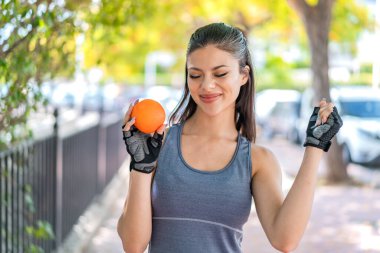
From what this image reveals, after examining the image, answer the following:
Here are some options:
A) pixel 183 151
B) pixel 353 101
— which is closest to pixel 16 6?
pixel 183 151

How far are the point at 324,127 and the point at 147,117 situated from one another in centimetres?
62

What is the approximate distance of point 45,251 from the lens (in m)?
6.06

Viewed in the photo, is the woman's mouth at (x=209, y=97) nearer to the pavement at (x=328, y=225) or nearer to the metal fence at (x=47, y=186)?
the metal fence at (x=47, y=186)

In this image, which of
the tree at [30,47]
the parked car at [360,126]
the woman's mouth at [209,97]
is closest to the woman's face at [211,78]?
the woman's mouth at [209,97]

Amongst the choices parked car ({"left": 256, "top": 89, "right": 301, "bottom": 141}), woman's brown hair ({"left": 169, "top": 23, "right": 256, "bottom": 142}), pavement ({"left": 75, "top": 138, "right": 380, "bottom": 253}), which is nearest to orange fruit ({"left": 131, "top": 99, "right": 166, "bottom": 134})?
woman's brown hair ({"left": 169, "top": 23, "right": 256, "bottom": 142})

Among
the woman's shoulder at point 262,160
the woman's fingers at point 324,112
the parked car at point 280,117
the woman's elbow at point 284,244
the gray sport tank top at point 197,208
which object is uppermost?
the woman's fingers at point 324,112

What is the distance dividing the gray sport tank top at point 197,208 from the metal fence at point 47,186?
2263mm

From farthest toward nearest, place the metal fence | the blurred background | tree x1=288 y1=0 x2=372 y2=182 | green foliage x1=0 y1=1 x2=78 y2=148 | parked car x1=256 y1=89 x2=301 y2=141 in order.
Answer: parked car x1=256 y1=89 x2=301 y2=141
tree x1=288 y1=0 x2=372 y2=182
the metal fence
the blurred background
green foliage x1=0 y1=1 x2=78 y2=148

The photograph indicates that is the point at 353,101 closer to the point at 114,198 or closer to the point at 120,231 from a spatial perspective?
the point at 114,198

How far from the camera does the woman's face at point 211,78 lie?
2623 mm

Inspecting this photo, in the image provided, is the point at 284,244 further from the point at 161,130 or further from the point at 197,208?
the point at 161,130

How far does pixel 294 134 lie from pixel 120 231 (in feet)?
70.6

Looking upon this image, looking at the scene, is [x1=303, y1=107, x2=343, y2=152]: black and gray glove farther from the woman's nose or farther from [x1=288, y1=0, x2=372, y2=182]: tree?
[x1=288, y1=0, x2=372, y2=182]: tree

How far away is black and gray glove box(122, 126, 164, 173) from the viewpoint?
2.48m
